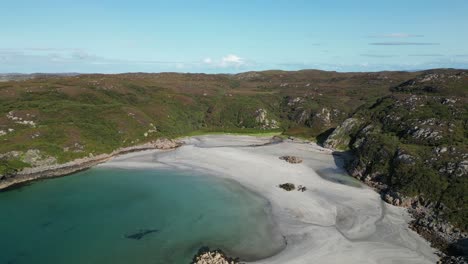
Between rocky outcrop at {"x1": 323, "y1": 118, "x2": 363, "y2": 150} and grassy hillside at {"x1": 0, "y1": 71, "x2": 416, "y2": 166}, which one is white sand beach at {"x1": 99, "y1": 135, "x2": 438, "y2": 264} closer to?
rocky outcrop at {"x1": 323, "y1": 118, "x2": 363, "y2": 150}

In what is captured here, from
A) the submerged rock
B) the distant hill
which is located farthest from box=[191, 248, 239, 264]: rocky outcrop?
the distant hill

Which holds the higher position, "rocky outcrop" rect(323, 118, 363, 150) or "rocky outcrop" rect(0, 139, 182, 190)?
"rocky outcrop" rect(323, 118, 363, 150)

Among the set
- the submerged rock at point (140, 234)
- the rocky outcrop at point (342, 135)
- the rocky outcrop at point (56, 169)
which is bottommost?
the submerged rock at point (140, 234)

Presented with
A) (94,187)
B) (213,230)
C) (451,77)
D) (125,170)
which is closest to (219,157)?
(125,170)

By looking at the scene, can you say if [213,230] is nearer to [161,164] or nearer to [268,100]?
[161,164]

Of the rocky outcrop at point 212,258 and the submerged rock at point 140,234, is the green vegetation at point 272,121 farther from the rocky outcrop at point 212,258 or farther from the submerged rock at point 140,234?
the submerged rock at point 140,234

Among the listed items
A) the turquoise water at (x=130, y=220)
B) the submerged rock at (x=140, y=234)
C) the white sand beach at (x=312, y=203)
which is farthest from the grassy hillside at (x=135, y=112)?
the submerged rock at (x=140, y=234)

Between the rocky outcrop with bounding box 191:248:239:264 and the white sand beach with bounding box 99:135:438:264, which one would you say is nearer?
the rocky outcrop with bounding box 191:248:239:264
